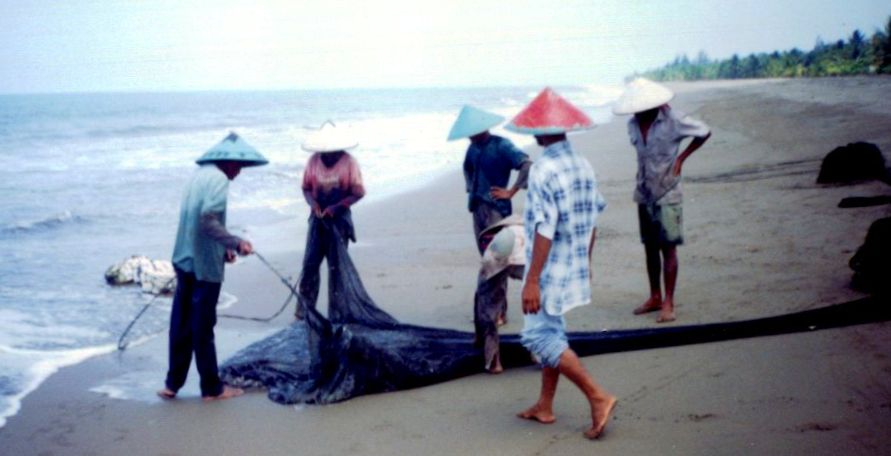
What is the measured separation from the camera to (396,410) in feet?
15.3

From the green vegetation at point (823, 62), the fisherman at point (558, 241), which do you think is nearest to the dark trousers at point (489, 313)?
the fisherman at point (558, 241)

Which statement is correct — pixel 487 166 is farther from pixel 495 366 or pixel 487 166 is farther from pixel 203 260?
pixel 203 260

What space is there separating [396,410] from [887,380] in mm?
2528

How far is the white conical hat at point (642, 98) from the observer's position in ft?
18.6

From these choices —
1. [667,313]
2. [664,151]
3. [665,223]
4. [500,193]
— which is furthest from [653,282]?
[500,193]

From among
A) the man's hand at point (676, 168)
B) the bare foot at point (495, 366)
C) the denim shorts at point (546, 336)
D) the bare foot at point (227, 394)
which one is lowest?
the bare foot at point (227, 394)

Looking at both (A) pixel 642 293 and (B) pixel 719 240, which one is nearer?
(A) pixel 642 293

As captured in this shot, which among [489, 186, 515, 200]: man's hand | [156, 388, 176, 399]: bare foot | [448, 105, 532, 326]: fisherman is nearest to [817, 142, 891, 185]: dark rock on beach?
[448, 105, 532, 326]: fisherman

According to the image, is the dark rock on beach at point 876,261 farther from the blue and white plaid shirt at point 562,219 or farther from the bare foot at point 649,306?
the blue and white plaid shirt at point 562,219

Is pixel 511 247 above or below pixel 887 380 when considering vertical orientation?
above

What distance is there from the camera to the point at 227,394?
16.6ft

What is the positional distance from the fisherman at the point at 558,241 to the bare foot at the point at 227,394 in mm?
1991

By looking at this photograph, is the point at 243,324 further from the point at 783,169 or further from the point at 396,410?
the point at 783,169

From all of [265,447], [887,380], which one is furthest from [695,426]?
[265,447]
